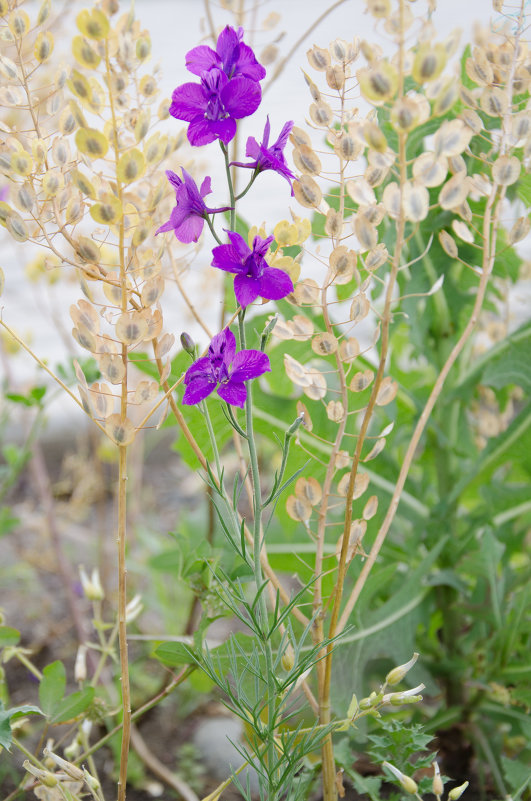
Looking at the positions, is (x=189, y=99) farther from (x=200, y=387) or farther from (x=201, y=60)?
(x=200, y=387)

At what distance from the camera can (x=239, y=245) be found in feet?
1.65

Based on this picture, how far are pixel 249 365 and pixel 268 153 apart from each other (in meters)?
0.15

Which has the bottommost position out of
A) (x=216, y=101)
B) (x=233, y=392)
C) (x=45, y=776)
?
(x=45, y=776)

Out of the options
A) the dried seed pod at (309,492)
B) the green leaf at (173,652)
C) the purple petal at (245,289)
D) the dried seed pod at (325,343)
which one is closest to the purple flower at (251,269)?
the purple petal at (245,289)

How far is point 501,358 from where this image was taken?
38.1 inches

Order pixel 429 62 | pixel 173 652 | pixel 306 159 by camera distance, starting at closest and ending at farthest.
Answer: pixel 429 62, pixel 306 159, pixel 173 652

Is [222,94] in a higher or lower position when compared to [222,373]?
higher

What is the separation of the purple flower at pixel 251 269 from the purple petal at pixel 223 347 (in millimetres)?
28

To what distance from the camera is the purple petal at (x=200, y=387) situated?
492mm

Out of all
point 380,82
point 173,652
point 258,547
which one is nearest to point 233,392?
point 258,547

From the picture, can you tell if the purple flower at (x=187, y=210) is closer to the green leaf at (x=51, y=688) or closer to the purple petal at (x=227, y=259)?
the purple petal at (x=227, y=259)

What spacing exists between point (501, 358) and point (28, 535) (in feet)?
5.07

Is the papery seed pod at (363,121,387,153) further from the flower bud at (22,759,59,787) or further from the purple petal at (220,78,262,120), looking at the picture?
the flower bud at (22,759,59,787)

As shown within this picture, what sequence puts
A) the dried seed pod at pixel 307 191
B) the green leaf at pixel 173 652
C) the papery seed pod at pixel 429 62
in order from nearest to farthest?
1. the papery seed pod at pixel 429 62
2. the dried seed pod at pixel 307 191
3. the green leaf at pixel 173 652
